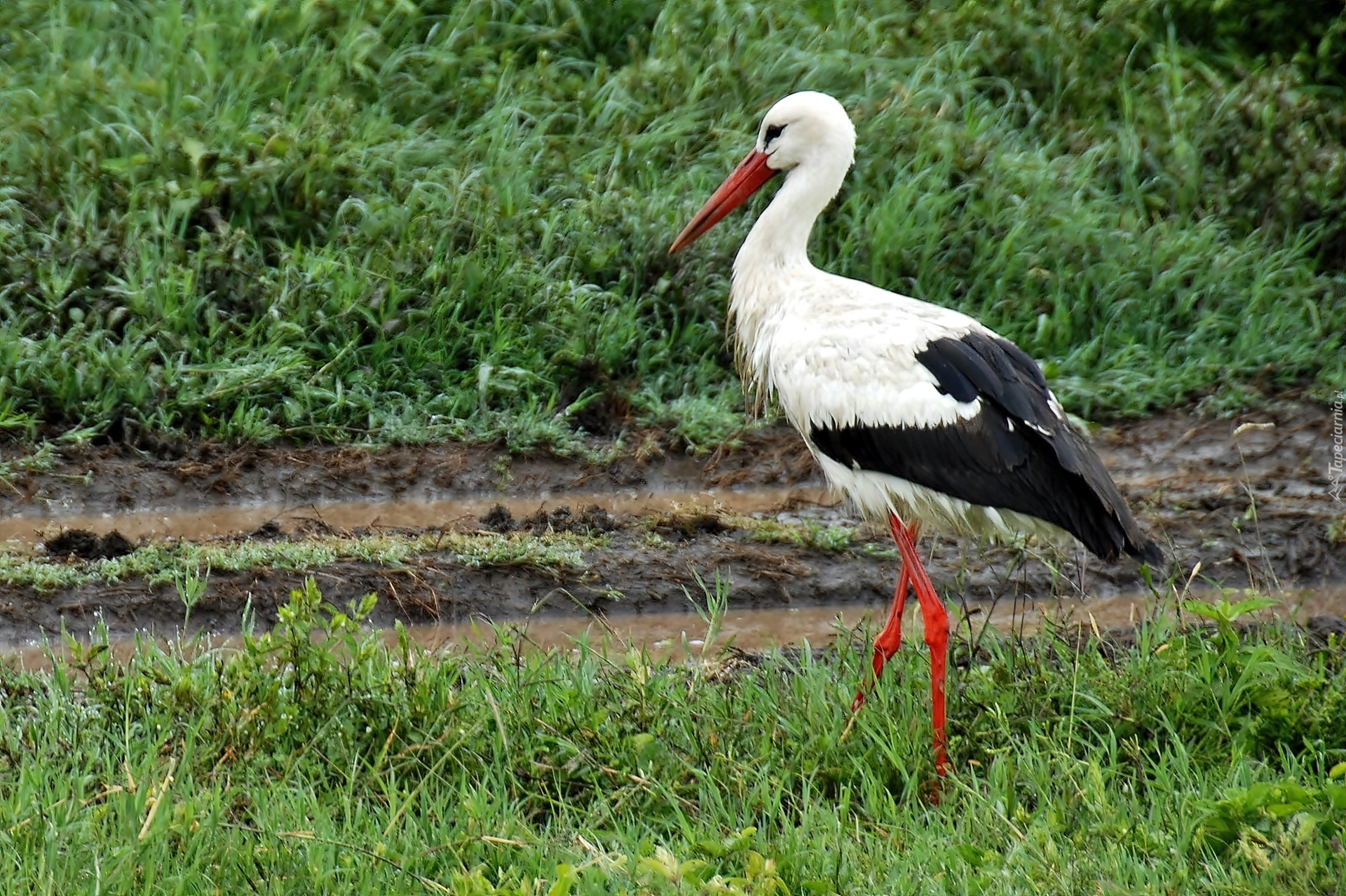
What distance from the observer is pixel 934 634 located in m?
3.95

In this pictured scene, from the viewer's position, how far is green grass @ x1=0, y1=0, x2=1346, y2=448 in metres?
6.38

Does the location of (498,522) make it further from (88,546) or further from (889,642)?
(889,642)

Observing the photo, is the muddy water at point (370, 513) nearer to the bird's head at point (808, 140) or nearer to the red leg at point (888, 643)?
the bird's head at point (808, 140)

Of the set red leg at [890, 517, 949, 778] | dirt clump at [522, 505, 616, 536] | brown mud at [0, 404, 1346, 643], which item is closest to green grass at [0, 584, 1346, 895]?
red leg at [890, 517, 949, 778]

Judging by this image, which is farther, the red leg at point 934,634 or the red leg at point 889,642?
the red leg at point 889,642

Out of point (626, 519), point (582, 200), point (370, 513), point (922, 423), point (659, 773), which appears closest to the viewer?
point (659, 773)

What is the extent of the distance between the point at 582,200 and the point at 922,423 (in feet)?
11.3

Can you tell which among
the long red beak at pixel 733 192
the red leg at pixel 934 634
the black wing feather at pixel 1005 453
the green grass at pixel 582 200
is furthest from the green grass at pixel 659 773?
the green grass at pixel 582 200

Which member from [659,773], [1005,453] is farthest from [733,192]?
[659,773]

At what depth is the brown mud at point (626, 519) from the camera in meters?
4.92

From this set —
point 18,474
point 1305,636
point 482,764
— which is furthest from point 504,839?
point 18,474

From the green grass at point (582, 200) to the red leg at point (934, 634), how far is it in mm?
2203

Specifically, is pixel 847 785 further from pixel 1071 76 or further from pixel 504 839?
pixel 1071 76

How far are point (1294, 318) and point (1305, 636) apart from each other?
11.2 feet
